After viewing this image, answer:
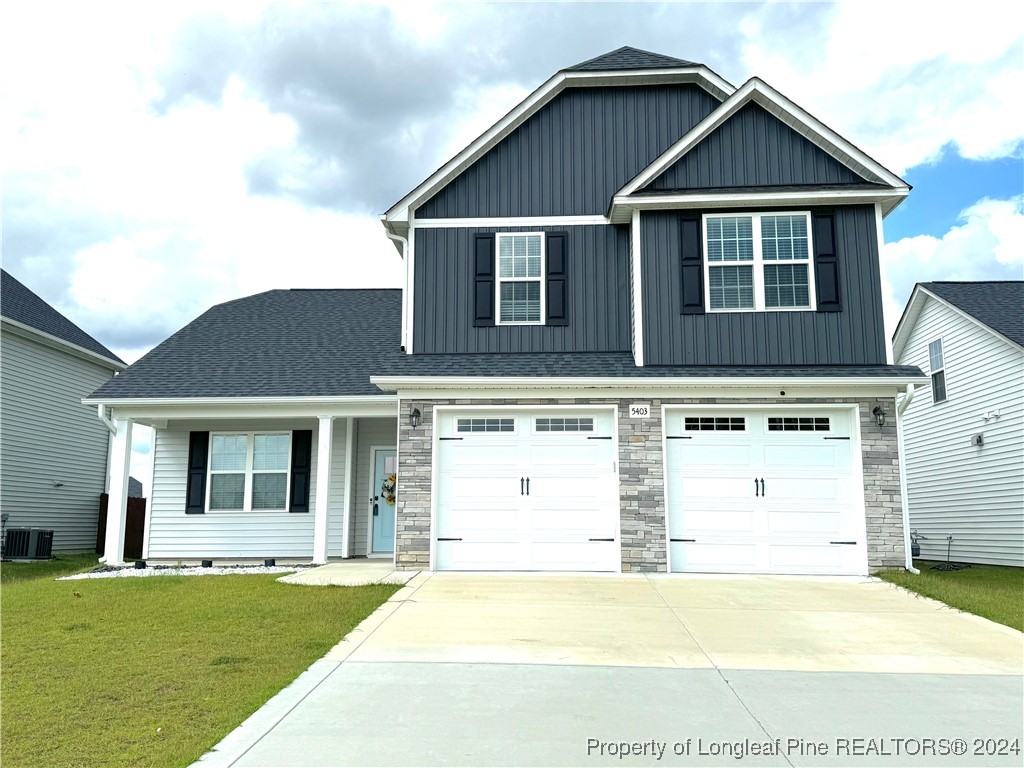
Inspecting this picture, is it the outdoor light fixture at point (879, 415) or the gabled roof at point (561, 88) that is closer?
the outdoor light fixture at point (879, 415)

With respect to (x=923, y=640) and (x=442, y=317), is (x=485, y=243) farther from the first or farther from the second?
(x=923, y=640)

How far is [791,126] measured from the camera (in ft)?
42.4

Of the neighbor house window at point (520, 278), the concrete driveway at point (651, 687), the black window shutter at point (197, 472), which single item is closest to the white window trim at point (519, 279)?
the neighbor house window at point (520, 278)

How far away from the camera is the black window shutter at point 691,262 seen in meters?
12.4

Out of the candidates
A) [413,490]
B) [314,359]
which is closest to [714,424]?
[413,490]

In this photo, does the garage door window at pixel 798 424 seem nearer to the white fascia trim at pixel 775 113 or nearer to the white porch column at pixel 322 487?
the white fascia trim at pixel 775 113

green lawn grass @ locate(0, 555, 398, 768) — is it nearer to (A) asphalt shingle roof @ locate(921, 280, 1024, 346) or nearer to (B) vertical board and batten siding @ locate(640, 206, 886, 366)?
(B) vertical board and batten siding @ locate(640, 206, 886, 366)

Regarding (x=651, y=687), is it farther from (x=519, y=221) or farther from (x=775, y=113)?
(x=775, y=113)

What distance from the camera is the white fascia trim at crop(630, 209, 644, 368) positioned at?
12.4 m

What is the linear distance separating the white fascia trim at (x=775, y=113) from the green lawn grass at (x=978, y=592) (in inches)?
226

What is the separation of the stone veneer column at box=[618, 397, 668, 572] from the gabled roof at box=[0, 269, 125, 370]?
44.2 feet

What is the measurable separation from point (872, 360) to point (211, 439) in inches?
438

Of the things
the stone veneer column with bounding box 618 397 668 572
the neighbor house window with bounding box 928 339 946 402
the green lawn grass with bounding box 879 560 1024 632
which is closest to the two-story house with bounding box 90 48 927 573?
the stone veneer column with bounding box 618 397 668 572

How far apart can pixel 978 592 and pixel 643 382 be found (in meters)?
5.01
